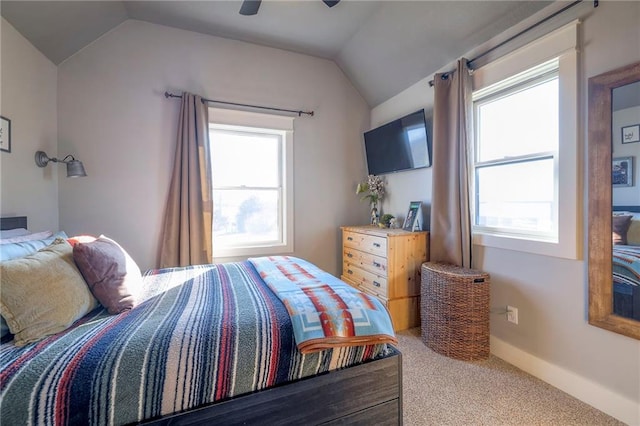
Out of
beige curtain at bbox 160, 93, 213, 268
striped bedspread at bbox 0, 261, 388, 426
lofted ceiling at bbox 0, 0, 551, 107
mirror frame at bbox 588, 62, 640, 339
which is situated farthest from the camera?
beige curtain at bbox 160, 93, 213, 268

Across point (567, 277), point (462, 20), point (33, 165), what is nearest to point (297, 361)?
point (567, 277)

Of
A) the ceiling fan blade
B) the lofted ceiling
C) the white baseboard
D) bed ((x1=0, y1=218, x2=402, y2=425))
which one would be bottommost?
the white baseboard

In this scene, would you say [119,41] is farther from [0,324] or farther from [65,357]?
[65,357]

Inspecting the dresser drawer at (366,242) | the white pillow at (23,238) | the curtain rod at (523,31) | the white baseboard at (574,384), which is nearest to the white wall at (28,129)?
the white pillow at (23,238)

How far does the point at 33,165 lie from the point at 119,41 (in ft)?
4.62

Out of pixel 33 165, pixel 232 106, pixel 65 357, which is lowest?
pixel 65 357

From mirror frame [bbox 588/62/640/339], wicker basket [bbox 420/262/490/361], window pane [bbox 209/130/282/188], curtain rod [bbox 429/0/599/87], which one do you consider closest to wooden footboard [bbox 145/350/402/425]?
wicker basket [bbox 420/262/490/361]

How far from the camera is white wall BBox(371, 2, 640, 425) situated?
1.53 meters

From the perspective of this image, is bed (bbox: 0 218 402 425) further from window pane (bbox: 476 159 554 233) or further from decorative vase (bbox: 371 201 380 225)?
decorative vase (bbox: 371 201 380 225)

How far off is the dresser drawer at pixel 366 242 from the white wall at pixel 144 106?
54 centimetres

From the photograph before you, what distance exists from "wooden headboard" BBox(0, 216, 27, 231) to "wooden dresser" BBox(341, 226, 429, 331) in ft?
9.11

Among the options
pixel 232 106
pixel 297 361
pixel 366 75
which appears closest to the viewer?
pixel 297 361

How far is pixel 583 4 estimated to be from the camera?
1.68 metres

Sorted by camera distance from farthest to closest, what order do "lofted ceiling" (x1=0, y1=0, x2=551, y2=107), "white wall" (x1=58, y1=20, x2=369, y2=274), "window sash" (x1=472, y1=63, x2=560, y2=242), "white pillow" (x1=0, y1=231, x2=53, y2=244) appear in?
"white wall" (x1=58, y1=20, x2=369, y2=274)
"lofted ceiling" (x1=0, y1=0, x2=551, y2=107)
"window sash" (x1=472, y1=63, x2=560, y2=242)
"white pillow" (x1=0, y1=231, x2=53, y2=244)
